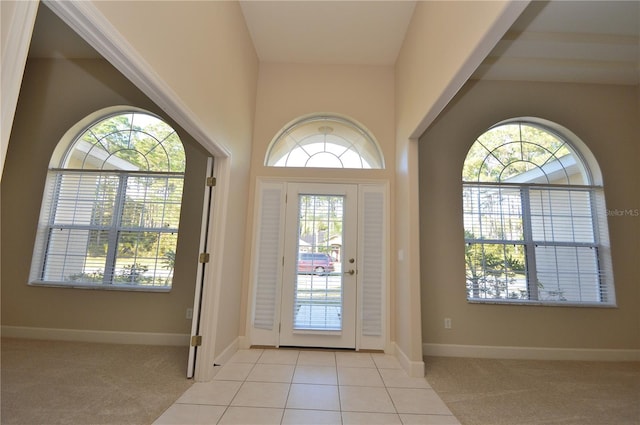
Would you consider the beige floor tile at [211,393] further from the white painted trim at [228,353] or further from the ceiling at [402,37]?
the ceiling at [402,37]

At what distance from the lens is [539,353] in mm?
3285

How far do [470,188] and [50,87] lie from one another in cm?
567

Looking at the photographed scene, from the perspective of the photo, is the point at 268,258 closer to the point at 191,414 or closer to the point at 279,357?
the point at 279,357

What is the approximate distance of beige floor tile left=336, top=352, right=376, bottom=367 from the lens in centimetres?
293

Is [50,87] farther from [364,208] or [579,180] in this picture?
[579,180]

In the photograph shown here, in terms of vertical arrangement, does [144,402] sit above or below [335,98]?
below

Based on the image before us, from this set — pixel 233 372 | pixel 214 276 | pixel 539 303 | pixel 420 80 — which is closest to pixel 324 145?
pixel 420 80

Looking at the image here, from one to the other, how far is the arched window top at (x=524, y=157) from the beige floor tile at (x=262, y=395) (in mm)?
3169

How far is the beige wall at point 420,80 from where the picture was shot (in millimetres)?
1705

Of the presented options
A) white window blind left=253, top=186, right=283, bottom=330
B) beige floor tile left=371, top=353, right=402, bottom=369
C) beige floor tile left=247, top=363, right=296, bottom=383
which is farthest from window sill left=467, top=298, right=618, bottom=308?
white window blind left=253, top=186, right=283, bottom=330

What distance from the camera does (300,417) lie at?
1966mm

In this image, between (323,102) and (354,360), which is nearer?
(354,360)

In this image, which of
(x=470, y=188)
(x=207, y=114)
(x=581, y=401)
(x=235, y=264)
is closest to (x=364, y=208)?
(x=470, y=188)

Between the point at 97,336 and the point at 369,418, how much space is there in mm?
3298
